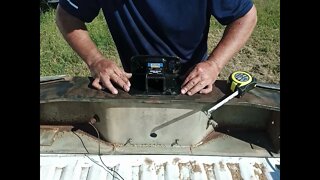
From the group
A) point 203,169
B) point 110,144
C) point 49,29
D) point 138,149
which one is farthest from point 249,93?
point 49,29

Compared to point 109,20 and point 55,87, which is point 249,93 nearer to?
point 55,87

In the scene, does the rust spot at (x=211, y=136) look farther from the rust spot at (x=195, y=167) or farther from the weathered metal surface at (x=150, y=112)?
the rust spot at (x=195, y=167)

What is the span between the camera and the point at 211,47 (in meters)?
4.34

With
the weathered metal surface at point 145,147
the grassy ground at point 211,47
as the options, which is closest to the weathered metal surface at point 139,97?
the weathered metal surface at point 145,147

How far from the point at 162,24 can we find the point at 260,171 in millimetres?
1057

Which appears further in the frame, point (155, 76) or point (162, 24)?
point (162, 24)

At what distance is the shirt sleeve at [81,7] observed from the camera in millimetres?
2188

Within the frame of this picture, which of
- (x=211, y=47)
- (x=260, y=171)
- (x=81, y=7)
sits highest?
(x=81, y=7)

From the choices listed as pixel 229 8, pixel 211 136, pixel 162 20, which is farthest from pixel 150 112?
pixel 229 8

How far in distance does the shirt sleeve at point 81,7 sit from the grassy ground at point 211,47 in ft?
5.29

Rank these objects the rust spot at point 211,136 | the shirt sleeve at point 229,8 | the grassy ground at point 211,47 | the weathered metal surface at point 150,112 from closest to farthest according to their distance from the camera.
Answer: the weathered metal surface at point 150,112, the rust spot at point 211,136, the shirt sleeve at point 229,8, the grassy ground at point 211,47

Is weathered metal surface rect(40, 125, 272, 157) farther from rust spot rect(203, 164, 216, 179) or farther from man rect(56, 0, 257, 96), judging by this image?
man rect(56, 0, 257, 96)

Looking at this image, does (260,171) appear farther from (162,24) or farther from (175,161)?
(162,24)

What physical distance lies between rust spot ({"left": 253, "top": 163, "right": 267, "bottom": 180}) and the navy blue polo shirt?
0.92 metres
